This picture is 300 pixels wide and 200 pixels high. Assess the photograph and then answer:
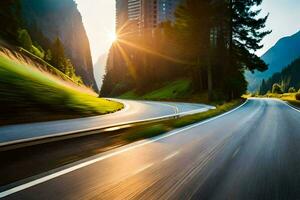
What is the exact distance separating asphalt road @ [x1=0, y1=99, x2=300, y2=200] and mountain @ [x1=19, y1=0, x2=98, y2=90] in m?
124

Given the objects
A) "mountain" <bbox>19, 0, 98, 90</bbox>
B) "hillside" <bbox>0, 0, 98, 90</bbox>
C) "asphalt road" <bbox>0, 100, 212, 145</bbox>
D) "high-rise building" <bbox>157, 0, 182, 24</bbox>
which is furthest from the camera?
"high-rise building" <bbox>157, 0, 182, 24</bbox>

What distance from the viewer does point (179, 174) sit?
18.7ft

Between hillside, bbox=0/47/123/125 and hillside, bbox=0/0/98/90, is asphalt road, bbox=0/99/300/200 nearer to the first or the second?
hillside, bbox=0/47/123/125

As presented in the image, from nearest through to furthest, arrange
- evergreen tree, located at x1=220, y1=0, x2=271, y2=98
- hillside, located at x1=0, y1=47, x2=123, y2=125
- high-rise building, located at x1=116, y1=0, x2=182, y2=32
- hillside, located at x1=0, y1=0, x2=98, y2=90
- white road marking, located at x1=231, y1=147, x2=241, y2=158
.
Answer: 1. white road marking, located at x1=231, y1=147, x2=241, y2=158
2. hillside, located at x1=0, y1=47, x2=123, y2=125
3. evergreen tree, located at x1=220, y1=0, x2=271, y2=98
4. hillside, located at x1=0, y1=0, x2=98, y2=90
5. high-rise building, located at x1=116, y1=0, x2=182, y2=32

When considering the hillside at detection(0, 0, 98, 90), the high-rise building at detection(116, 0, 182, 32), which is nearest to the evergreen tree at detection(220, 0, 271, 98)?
the hillside at detection(0, 0, 98, 90)

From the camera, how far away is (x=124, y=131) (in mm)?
10320

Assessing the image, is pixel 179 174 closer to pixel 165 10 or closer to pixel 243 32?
pixel 243 32

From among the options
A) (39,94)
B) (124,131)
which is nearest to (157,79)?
(39,94)

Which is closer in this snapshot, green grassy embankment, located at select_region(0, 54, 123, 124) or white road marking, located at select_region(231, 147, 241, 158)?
white road marking, located at select_region(231, 147, 241, 158)

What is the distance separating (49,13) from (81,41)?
30.1m

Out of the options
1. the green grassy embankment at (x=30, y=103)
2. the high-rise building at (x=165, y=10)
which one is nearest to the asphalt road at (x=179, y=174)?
the green grassy embankment at (x=30, y=103)

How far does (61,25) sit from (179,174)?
531 ft

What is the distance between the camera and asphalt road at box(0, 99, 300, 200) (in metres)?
4.53

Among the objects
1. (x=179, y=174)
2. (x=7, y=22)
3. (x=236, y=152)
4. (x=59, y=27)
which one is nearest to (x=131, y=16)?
(x=59, y=27)
